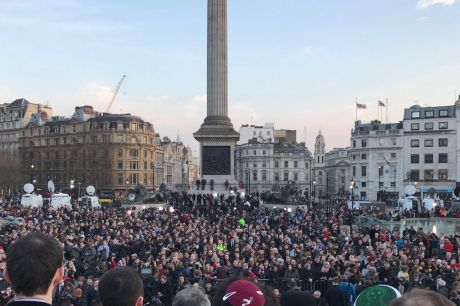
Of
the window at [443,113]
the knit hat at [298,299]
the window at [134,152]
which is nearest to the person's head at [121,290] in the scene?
the knit hat at [298,299]

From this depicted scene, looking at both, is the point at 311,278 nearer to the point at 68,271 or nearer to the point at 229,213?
the point at 68,271

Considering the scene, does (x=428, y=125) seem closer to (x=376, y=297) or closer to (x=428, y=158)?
(x=428, y=158)

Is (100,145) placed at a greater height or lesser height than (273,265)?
greater

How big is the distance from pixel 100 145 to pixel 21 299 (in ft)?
350

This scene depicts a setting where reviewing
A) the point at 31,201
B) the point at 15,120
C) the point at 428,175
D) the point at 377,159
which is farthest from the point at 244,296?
the point at 15,120

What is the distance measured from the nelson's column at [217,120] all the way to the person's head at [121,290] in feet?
160

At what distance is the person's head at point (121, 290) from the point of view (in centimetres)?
401

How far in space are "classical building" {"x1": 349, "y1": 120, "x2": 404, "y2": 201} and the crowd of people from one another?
205 ft

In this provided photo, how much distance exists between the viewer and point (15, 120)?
122 metres

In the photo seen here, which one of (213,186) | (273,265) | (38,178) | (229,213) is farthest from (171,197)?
(38,178)

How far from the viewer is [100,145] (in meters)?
107

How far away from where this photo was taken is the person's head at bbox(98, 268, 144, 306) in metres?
4.01

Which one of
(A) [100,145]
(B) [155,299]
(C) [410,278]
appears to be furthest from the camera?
(A) [100,145]

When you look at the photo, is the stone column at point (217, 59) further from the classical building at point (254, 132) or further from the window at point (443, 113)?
the classical building at point (254, 132)
